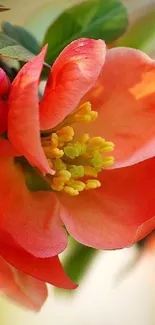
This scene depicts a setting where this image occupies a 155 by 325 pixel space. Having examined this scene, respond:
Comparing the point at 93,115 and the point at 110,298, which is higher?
the point at 93,115

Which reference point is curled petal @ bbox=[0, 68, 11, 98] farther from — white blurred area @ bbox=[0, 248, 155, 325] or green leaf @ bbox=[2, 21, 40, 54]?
white blurred area @ bbox=[0, 248, 155, 325]

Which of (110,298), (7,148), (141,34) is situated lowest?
(110,298)

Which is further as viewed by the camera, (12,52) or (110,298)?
(110,298)

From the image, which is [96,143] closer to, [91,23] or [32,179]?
[32,179]

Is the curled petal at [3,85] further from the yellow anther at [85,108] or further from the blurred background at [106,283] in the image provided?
the blurred background at [106,283]

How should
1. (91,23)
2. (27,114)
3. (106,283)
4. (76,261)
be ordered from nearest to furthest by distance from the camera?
(27,114)
(91,23)
(76,261)
(106,283)

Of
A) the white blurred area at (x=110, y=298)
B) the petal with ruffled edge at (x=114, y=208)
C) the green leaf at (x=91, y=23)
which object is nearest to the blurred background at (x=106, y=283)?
the white blurred area at (x=110, y=298)

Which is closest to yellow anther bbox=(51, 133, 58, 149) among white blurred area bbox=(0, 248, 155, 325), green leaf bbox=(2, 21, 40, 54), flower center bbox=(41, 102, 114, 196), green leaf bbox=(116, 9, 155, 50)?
flower center bbox=(41, 102, 114, 196)

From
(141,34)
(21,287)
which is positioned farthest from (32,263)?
(141,34)
